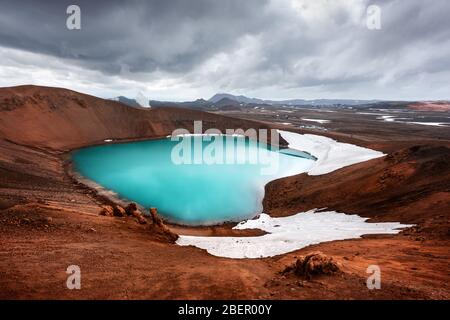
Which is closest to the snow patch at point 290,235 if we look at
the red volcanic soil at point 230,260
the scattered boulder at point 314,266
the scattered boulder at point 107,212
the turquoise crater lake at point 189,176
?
the red volcanic soil at point 230,260

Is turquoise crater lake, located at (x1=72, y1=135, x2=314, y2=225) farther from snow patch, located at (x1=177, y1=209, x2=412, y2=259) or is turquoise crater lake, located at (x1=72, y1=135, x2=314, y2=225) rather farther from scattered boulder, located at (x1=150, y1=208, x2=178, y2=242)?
scattered boulder, located at (x1=150, y1=208, x2=178, y2=242)

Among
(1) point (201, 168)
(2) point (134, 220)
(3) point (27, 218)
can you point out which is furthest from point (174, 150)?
(3) point (27, 218)

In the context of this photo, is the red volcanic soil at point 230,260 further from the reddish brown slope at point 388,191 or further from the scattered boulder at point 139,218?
the scattered boulder at point 139,218

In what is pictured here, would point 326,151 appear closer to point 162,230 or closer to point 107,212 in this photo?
point 162,230

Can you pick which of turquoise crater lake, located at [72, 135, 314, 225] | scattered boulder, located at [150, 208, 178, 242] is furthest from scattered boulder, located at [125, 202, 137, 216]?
turquoise crater lake, located at [72, 135, 314, 225]

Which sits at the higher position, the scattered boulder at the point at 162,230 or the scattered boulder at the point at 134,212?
the scattered boulder at the point at 134,212

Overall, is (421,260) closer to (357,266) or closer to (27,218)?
(357,266)
